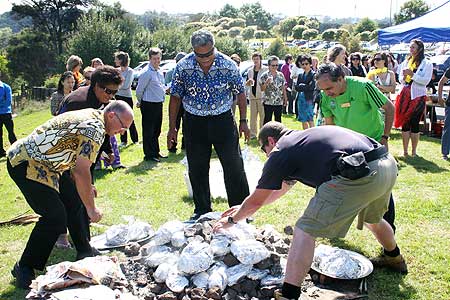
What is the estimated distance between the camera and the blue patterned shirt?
16.6 feet

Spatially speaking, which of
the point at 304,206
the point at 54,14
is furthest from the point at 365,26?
the point at 304,206

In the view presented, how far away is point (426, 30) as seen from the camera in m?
11.5

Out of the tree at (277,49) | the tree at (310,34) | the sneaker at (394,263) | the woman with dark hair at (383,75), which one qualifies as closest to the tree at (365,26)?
the tree at (310,34)

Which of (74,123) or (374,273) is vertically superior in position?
(74,123)

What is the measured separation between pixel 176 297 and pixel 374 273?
5.73 ft

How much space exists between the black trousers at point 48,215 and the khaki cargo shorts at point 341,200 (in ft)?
6.56

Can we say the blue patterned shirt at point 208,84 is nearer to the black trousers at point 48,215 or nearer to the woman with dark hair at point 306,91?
the black trousers at point 48,215

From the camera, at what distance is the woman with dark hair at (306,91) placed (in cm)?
984

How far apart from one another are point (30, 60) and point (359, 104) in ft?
131

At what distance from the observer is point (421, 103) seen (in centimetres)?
839

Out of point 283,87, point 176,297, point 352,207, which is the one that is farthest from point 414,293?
point 283,87

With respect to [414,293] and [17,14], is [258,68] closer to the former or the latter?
[414,293]

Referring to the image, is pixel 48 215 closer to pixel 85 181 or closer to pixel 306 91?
pixel 85 181

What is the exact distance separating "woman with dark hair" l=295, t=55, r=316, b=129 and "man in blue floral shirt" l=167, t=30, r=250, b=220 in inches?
186
